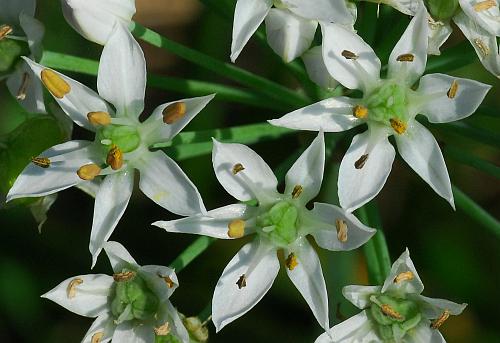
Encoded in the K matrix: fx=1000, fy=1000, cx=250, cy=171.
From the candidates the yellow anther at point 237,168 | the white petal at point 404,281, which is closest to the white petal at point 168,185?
the yellow anther at point 237,168

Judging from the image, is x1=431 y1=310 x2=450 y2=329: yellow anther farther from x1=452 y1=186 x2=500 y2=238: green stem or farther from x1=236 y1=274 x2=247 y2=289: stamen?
x1=236 y1=274 x2=247 y2=289: stamen

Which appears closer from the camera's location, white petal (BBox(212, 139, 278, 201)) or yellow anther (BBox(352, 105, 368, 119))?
white petal (BBox(212, 139, 278, 201))

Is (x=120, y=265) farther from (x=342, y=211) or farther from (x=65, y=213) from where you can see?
(x=65, y=213)

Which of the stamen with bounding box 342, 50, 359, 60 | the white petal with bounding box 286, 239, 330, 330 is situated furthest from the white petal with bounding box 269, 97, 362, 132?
the white petal with bounding box 286, 239, 330, 330

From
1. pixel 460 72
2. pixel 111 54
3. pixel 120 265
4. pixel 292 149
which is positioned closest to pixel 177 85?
pixel 111 54

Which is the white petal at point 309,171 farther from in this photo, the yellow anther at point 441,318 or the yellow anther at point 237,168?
the yellow anther at point 441,318

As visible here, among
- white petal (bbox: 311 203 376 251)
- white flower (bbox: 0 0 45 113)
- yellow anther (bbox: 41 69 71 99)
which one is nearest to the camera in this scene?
white petal (bbox: 311 203 376 251)

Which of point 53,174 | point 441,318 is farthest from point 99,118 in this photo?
point 441,318
